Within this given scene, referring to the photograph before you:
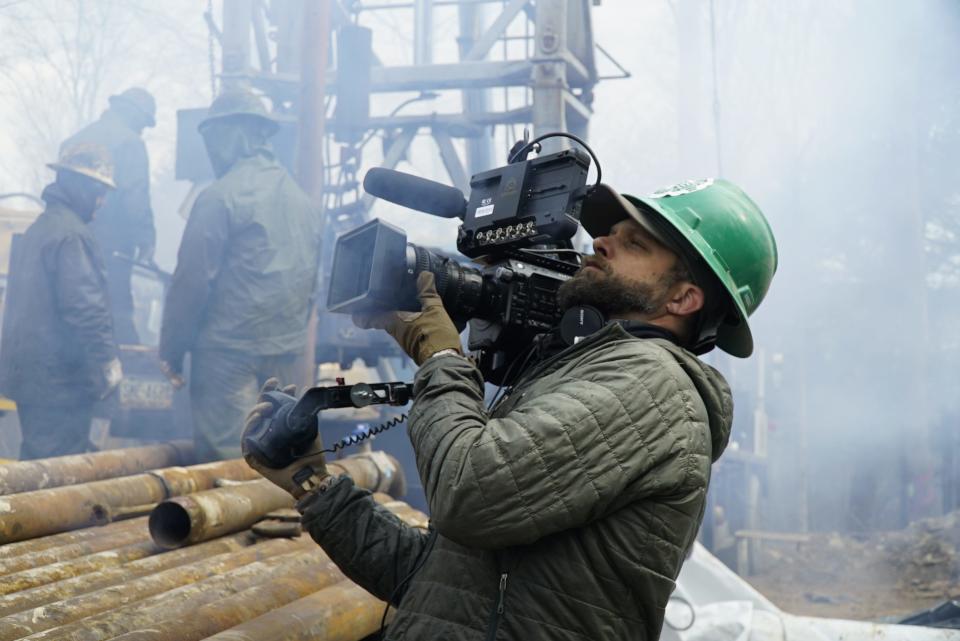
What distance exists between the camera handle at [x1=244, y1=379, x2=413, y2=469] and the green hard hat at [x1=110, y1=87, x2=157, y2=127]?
269 inches

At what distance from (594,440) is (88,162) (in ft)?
16.0

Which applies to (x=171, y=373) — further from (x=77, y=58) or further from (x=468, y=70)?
(x=77, y=58)

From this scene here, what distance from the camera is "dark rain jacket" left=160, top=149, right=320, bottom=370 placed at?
5.07 metres

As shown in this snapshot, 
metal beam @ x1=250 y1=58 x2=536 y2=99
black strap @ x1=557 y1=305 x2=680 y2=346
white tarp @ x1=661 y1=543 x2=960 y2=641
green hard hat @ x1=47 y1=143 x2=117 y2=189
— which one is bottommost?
white tarp @ x1=661 y1=543 x2=960 y2=641

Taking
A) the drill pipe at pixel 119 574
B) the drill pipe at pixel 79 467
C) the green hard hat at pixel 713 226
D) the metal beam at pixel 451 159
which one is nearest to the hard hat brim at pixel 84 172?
the drill pipe at pixel 79 467

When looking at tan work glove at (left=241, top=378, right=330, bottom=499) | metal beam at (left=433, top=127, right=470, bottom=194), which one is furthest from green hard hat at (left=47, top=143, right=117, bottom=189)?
tan work glove at (left=241, top=378, right=330, bottom=499)

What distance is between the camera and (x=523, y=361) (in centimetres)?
213

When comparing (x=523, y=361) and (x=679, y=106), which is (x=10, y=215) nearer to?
(x=523, y=361)

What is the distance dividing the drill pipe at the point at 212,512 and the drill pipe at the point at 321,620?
1.54 feet

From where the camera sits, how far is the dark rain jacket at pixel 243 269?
5066 millimetres

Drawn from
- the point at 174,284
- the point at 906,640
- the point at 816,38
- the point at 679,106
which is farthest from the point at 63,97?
the point at 906,640

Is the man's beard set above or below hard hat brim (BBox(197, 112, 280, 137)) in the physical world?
below

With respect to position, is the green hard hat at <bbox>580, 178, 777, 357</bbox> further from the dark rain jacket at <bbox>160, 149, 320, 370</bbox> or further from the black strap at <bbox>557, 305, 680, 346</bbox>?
the dark rain jacket at <bbox>160, 149, 320, 370</bbox>

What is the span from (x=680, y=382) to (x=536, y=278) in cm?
48
